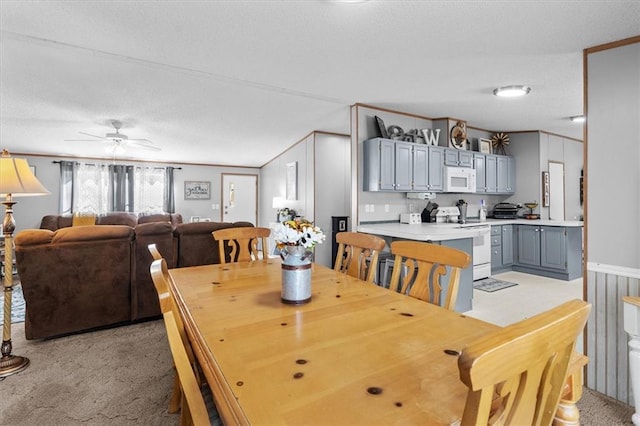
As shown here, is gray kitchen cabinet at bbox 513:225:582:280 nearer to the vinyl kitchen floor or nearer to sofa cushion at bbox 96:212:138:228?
the vinyl kitchen floor

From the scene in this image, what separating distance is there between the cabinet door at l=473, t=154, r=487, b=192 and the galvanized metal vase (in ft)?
14.8

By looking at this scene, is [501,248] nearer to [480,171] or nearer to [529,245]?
[529,245]

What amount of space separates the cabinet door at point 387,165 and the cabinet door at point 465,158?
1390mm

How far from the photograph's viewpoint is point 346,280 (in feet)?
5.95

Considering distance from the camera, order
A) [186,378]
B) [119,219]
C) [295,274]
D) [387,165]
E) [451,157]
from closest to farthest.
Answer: [186,378], [295,274], [387,165], [451,157], [119,219]

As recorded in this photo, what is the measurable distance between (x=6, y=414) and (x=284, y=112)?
389cm

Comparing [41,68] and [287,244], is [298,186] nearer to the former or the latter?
[41,68]

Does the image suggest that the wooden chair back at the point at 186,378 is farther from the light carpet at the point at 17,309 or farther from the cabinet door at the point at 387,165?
the light carpet at the point at 17,309

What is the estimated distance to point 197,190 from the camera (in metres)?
7.96

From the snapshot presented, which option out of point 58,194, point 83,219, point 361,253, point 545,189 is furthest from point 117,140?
point 545,189

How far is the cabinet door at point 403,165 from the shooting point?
4.11 meters

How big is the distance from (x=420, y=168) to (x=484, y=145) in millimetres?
1855

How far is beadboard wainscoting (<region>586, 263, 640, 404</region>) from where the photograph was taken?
204 centimetres

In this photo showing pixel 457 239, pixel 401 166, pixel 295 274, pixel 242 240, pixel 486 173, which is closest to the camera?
pixel 295 274
